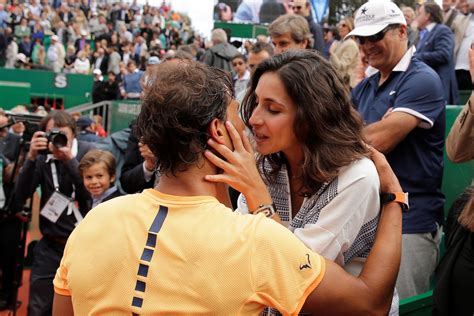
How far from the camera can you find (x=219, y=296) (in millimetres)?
1356

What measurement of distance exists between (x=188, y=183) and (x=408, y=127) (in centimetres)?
150

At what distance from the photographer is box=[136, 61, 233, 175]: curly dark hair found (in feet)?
4.72

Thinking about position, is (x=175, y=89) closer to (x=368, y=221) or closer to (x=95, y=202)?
(x=368, y=221)

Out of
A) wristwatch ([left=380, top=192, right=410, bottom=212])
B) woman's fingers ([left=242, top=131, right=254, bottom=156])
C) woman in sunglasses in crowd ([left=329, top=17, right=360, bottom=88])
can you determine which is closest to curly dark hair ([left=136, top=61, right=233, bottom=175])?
woman's fingers ([left=242, top=131, right=254, bottom=156])

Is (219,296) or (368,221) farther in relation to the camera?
(368,221)

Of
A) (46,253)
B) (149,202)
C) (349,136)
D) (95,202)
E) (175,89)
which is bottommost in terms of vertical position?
(46,253)

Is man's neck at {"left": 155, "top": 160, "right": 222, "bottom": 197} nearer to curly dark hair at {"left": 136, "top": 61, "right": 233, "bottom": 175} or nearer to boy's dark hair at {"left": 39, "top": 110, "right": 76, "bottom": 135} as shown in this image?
curly dark hair at {"left": 136, "top": 61, "right": 233, "bottom": 175}

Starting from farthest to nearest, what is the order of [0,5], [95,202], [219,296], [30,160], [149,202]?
1. [0,5]
2. [30,160]
3. [95,202]
4. [149,202]
5. [219,296]

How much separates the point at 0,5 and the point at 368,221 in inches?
856

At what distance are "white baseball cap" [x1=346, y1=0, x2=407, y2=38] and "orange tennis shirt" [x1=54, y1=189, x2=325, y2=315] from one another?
5.73 feet

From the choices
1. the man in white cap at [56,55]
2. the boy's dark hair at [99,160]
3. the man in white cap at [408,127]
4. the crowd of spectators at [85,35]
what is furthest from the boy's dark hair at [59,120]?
the man in white cap at [56,55]

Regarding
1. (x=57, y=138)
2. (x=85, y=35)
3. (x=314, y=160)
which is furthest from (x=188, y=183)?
(x=85, y=35)

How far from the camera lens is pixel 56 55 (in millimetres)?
19344

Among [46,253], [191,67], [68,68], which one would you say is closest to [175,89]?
[191,67]
